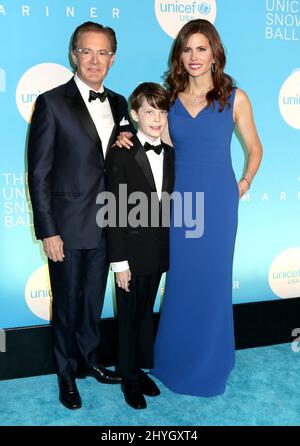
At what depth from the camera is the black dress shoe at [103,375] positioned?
280 cm

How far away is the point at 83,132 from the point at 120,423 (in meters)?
1.35

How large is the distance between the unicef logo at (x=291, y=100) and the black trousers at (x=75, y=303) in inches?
58.8

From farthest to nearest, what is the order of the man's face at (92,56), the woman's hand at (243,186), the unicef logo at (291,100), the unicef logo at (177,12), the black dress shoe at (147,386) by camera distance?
the unicef logo at (291,100) < the unicef logo at (177,12) < the woman's hand at (243,186) < the black dress shoe at (147,386) < the man's face at (92,56)

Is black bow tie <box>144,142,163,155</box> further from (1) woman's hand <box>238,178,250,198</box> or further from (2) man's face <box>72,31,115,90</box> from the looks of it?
(1) woman's hand <box>238,178,250,198</box>

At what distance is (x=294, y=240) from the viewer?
11.3 ft

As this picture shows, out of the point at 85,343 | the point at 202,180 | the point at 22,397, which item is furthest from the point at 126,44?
the point at 22,397

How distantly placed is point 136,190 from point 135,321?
652 millimetres

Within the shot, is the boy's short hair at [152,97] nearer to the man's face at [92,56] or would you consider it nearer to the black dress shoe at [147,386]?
the man's face at [92,56]

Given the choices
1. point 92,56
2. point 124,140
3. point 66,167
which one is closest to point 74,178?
point 66,167

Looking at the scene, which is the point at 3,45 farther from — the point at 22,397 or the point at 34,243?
the point at 22,397

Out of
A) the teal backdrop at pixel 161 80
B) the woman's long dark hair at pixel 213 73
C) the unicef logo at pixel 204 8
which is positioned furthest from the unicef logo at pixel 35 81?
the unicef logo at pixel 204 8

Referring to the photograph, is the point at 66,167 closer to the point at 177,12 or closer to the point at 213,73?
the point at 213,73
